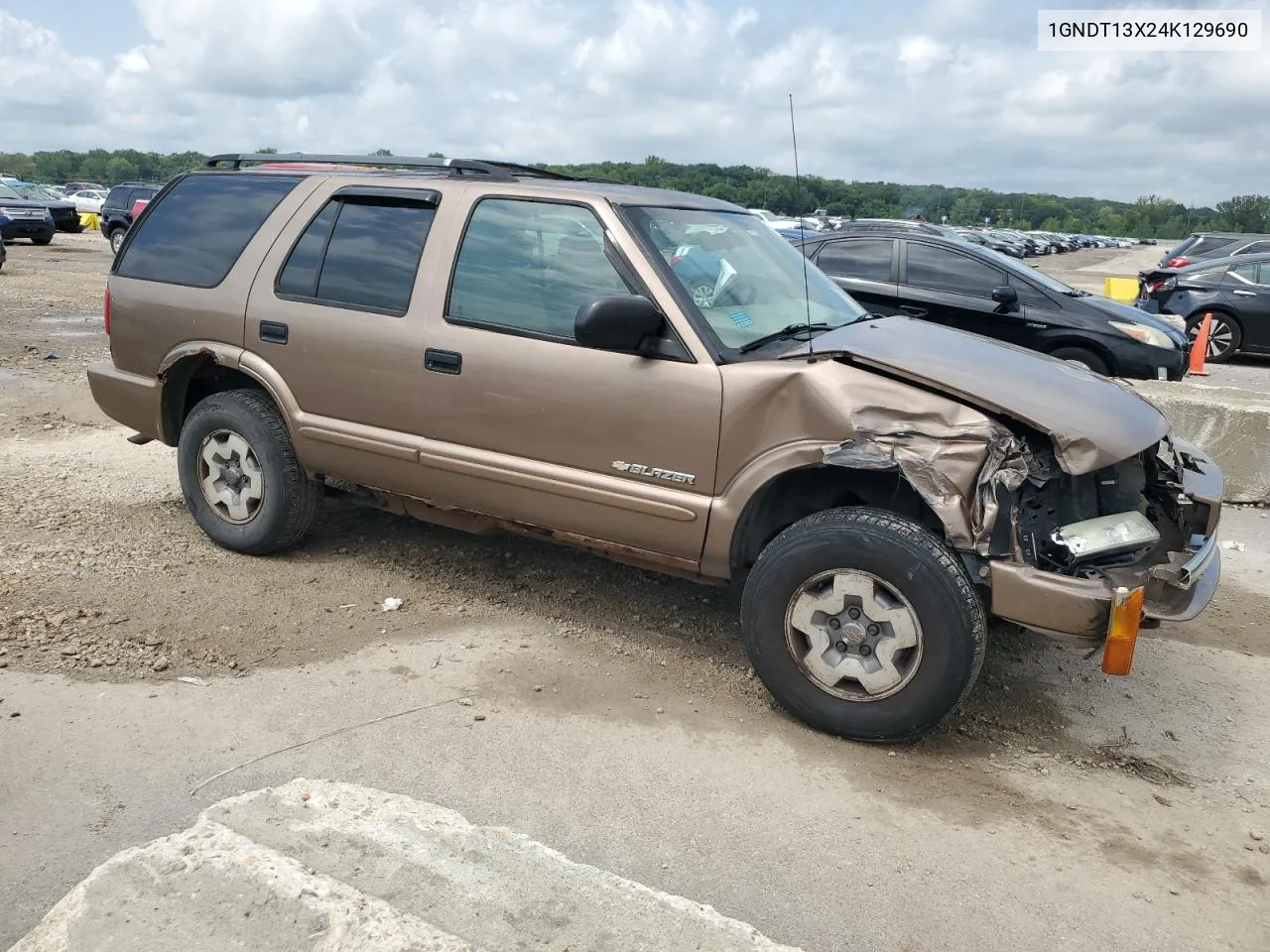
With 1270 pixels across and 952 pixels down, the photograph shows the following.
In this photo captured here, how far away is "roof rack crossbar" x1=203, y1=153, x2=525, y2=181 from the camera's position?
187 inches

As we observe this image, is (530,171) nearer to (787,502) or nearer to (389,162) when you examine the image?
(389,162)

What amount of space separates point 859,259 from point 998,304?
1348 mm

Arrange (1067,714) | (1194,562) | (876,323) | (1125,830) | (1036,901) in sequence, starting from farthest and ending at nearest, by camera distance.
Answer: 1. (876,323)
2. (1067,714)
3. (1194,562)
4. (1125,830)
5. (1036,901)

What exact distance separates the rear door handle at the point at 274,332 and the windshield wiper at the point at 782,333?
2.18 meters

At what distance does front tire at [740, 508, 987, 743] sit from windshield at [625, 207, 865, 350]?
0.88 metres

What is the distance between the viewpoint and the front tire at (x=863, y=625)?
3.36 meters

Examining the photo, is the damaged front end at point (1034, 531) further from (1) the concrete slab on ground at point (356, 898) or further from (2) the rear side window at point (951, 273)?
(2) the rear side window at point (951, 273)

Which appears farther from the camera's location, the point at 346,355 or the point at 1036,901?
the point at 346,355

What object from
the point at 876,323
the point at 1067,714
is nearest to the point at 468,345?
the point at 876,323

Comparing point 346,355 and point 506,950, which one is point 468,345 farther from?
point 506,950

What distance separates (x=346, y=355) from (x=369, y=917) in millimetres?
2739

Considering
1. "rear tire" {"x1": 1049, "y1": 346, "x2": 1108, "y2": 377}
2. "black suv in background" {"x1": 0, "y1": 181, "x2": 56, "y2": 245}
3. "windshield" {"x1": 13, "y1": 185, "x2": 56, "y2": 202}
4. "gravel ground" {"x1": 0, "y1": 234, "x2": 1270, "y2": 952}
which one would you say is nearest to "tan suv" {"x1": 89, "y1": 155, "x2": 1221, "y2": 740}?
"gravel ground" {"x1": 0, "y1": 234, "x2": 1270, "y2": 952}

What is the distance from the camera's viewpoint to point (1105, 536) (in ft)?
11.6

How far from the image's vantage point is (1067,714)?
3994 millimetres
